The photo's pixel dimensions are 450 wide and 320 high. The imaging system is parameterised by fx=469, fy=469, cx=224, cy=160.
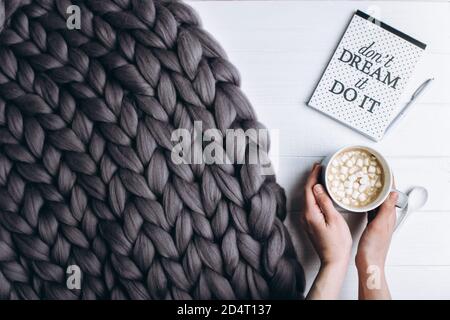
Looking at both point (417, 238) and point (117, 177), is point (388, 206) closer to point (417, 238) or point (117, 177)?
point (417, 238)

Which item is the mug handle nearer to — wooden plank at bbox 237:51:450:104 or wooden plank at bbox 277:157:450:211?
wooden plank at bbox 277:157:450:211

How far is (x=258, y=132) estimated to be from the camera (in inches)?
25.5

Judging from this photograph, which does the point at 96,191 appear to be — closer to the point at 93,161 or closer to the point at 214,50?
the point at 93,161

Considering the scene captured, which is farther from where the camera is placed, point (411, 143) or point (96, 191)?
point (411, 143)

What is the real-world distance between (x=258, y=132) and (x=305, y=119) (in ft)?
0.42

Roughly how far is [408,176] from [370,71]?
18cm

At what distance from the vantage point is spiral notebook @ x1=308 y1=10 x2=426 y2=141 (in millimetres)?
738

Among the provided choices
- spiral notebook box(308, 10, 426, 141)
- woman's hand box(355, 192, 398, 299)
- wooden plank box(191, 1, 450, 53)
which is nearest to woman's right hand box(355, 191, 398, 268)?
woman's hand box(355, 192, 398, 299)

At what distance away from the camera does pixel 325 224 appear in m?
0.71

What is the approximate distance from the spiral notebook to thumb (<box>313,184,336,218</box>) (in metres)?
0.12

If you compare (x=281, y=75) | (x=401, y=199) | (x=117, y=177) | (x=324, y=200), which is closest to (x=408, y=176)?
(x=401, y=199)

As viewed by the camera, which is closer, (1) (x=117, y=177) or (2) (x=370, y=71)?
(1) (x=117, y=177)
